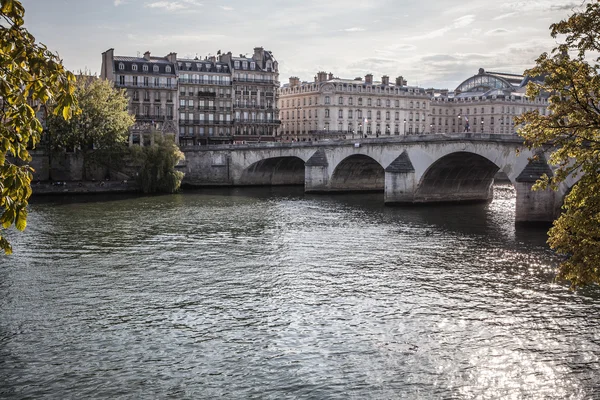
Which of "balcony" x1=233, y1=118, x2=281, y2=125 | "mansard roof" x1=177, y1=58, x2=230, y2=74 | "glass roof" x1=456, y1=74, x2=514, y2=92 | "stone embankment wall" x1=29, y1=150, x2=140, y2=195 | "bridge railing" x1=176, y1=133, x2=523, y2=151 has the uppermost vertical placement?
"glass roof" x1=456, y1=74, x2=514, y2=92

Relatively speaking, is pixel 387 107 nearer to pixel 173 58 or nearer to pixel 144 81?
pixel 173 58

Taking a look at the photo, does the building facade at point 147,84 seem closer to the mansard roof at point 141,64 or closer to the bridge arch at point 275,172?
the mansard roof at point 141,64

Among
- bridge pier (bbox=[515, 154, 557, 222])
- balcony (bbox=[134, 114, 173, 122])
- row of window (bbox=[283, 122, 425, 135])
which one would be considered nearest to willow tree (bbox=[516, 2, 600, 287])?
bridge pier (bbox=[515, 154, 557, 222])

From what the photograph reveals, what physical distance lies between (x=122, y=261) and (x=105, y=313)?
882cm

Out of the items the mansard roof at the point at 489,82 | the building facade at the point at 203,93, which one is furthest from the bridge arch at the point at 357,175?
the mansard roof at the point at 489,82

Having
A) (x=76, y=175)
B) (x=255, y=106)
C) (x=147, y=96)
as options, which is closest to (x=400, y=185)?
(x=76, y=175)

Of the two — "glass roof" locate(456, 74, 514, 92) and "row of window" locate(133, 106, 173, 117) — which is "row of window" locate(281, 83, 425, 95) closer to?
"glass roof" locate(456, 74, 514, 92)

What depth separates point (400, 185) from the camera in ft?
197

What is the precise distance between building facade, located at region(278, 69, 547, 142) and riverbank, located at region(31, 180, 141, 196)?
153ft

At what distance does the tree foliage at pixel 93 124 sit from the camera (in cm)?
6562

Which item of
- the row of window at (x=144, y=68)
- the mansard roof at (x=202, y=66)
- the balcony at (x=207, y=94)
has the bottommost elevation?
the balcony at (x=207, y=94)

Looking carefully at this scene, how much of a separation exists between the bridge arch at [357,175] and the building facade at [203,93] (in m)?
30.0

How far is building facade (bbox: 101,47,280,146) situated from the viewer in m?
96.3

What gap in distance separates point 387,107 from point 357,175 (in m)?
51.5
